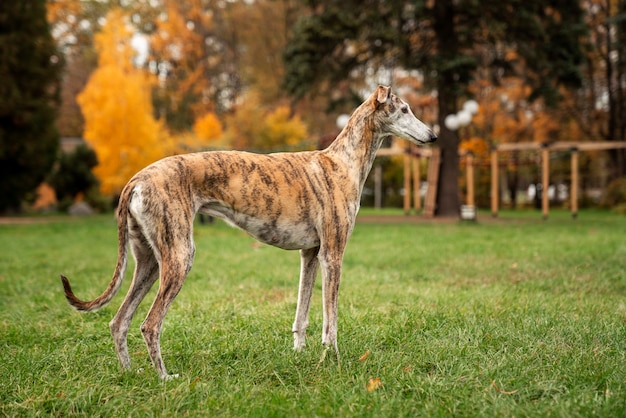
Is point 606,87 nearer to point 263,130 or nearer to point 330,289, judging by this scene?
point 263,130

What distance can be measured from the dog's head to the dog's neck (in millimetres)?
55

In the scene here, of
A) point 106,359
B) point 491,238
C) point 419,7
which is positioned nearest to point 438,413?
point 106,359

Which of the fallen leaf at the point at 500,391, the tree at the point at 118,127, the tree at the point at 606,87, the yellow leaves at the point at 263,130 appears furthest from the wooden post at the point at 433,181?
the fallen leaf at the point at 500,391

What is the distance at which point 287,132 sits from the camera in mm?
29078

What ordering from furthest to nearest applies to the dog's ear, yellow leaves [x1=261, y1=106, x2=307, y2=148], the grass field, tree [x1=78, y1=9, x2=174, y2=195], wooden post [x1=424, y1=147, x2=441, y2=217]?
yellow leaves [x1=261, y1=106, x2=307, y2=148] → tree [x1=78, y1=9, x2=174, y2=195] → wooden post [x1=424, y1=147, x2=441, y2=217] → the dog's ear → the grass field

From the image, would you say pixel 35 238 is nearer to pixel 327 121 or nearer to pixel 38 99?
pixel 38 99

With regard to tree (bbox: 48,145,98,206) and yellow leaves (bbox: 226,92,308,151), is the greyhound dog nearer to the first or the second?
tree (bbox: 48,145,98,206)

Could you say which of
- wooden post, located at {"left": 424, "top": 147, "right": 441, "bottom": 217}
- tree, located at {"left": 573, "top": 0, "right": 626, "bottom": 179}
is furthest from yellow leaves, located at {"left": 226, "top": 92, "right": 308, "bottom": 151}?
tree, located at {"left": 573, "top": 0, "right": 626, "bottom": 179}

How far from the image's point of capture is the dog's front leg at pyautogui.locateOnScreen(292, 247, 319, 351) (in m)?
4.12

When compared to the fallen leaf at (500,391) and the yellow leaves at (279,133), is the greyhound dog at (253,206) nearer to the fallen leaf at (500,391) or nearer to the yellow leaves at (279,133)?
the fallen leaf at (500,391)

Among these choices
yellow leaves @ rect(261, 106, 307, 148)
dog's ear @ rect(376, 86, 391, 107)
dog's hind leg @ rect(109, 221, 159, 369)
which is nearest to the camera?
dog's hind leg @ rect(109, 221, 159, 369)

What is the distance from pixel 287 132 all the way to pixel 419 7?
14.8 m

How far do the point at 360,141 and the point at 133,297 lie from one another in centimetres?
196

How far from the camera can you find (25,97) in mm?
19516
